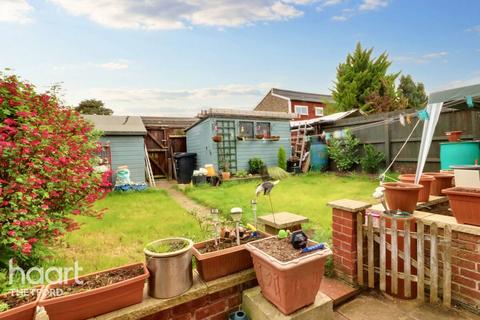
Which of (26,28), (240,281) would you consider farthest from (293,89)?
(240,281)

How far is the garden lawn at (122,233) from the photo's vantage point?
2705mm

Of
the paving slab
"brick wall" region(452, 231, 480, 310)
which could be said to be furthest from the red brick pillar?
"brick wall" region(452, 231, 480, 310)

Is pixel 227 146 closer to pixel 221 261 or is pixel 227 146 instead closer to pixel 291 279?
pixel 221 261

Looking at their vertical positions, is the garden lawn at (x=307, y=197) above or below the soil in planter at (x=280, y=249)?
below

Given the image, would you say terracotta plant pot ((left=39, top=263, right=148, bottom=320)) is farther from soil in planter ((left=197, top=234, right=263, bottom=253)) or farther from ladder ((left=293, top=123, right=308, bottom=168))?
ladder ((left=293, top=123, right=308, bottom=168))

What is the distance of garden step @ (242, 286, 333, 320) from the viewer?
1475mm

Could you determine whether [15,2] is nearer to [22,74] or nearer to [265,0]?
[22,74]

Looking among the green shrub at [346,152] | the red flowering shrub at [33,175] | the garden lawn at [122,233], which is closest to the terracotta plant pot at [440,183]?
the garden lawn at [122,233]

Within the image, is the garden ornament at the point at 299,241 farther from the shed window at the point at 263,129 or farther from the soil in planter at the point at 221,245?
the shed window at the point at 263,129

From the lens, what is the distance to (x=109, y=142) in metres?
8.39

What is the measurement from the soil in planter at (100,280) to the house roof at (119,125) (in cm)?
770

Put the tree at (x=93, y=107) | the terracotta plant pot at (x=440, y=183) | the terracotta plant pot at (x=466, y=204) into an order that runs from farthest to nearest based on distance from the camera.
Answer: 1. the tree at (x=93, y=107)
2. the terracotta plant pot at (x=440, y=183)
3. the terracotta plant pot at (x=466, y=204)

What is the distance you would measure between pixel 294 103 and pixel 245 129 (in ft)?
46.9

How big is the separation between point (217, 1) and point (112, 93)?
482 inches
